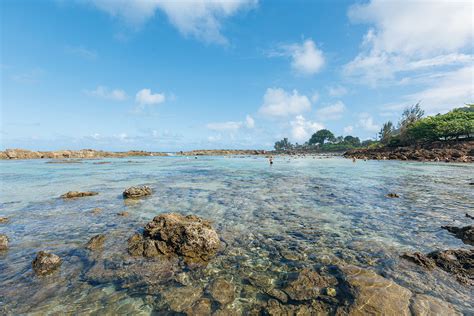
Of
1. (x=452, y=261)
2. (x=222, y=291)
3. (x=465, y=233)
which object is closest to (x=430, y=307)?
(x=452, y=261)

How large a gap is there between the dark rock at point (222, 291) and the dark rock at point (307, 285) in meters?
1.26

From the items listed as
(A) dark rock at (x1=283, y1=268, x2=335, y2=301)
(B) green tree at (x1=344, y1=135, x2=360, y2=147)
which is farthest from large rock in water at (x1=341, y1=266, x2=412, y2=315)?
(B) green tree at (x1=344, y1=135, x2=360, y2=147)

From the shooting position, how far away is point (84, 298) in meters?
5.16

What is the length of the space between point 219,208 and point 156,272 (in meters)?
7.01

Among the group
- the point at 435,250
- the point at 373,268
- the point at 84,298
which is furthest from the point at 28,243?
the point at 435,250

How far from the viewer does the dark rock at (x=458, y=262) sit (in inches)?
230

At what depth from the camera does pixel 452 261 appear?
21.2ft

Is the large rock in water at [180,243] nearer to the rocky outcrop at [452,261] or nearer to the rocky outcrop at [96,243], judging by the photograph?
the rocky outcrop at [96,243]

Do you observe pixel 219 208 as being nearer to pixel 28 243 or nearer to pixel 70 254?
pixel 70 254

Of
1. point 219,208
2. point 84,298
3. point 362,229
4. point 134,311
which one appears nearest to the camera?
point 134,311

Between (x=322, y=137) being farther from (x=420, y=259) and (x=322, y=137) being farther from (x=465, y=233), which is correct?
(x=420, y=259)

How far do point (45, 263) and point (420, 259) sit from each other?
1054 cm

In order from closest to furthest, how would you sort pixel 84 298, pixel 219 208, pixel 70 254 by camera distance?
pixel 84 298 → pixel 70 254 → pixel 219 208

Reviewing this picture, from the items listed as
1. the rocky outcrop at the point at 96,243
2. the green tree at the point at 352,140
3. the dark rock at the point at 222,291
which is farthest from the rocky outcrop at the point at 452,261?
the green tree at the point at 352,140
